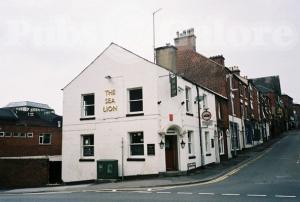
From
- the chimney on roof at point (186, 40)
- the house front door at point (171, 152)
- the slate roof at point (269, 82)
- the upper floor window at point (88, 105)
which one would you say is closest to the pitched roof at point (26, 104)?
the chimney on roof at point (186, 40)

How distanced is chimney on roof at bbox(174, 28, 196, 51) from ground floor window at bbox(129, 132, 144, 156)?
54.3ft

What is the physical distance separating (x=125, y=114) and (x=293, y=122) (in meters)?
88.4

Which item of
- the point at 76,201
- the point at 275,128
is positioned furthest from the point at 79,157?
the point at 275,128

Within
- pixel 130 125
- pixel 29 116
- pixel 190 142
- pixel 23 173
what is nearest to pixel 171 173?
pixel 190 142

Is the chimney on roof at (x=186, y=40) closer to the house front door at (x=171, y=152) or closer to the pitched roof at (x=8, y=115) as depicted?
the house front door at (x=171, y=152)

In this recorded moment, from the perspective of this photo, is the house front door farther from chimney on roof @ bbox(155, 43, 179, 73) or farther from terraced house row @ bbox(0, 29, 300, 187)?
chimney on roof @ bbox(155, 43, 179, 73)

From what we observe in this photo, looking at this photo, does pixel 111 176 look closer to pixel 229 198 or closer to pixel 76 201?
pixel 76 201

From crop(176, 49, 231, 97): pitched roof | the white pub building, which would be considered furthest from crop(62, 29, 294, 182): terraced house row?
crop(176, 49, 231, 97): pitched roof

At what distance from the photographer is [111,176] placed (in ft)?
64.5

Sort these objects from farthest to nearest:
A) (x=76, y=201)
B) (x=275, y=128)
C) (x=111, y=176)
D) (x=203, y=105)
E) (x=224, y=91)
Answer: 1. (x=275, y=128)
2. (x=224, y=91)
3. (x=203, y=105)
4. (x=111, y=176)
5. (x=76, y=201)

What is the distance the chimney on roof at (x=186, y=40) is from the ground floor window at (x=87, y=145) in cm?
1656

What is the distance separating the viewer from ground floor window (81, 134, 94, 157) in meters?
21.8

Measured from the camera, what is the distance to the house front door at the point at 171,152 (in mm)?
19547

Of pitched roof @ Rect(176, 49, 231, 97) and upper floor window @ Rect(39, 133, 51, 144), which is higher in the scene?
pitched roof @ Rect(176, 49, 231, 97)
